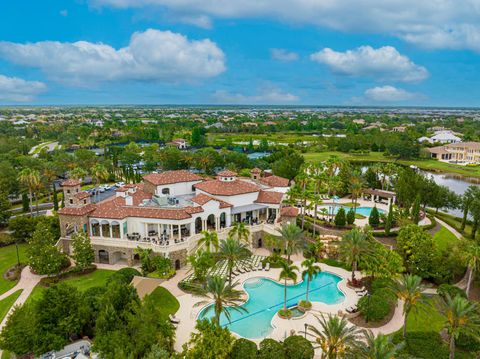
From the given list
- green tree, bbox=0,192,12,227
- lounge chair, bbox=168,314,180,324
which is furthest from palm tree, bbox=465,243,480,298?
green tree, bbox=0,192,12,227

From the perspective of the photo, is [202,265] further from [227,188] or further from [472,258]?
[472,258]

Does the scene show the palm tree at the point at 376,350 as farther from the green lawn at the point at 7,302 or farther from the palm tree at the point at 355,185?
the palm tree at the point at 355,185

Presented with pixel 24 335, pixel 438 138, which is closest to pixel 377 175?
pixel 24 335

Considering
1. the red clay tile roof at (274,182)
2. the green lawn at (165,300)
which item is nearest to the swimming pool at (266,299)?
the green lawn at (165,300)

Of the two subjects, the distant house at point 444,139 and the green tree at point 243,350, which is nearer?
the green tree at point 243,350

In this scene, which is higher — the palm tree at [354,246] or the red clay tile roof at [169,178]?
the red clay tile roof at [169,178]

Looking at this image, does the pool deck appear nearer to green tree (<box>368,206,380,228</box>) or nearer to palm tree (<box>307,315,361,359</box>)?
palm tree (<box>307,315,361,359</box>)
